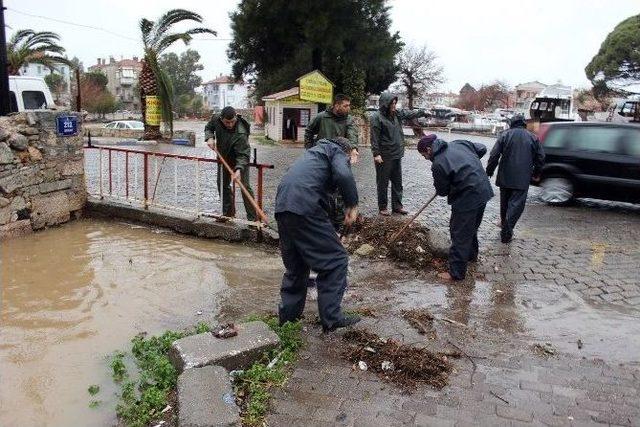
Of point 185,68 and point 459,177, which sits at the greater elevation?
point 185,68

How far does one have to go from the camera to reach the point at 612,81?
40281mm

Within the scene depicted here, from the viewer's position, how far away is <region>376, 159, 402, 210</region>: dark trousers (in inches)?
323

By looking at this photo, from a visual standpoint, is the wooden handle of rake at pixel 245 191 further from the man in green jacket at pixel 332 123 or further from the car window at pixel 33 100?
the car window at pixel 33 100

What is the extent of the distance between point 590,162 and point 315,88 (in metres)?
14.3

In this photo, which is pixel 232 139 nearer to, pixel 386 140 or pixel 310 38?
pixel 386 140

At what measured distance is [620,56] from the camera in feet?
127

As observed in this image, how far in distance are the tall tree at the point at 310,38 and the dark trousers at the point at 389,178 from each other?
644 inches

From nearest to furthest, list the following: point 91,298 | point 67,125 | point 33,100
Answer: point 91,298 < point 67,125 < point 33,100

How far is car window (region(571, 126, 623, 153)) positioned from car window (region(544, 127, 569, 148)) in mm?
145

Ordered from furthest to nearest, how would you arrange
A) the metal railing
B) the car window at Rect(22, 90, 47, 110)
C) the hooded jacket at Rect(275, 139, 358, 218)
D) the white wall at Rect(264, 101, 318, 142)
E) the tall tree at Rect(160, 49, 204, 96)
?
1. the tall tree at Rect(160, 49, 204, 96)
2. the white wall at Rect(264, 101, 318, 142)
3. the car window at Rect(22, 90, 47, 110)
4. the metal railing
5. the hooded jacket at Rect(275, 139, 358, 218)

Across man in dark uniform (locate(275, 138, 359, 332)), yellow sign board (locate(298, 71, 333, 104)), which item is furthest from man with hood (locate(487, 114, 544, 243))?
yellow sign board (locate(298, 71, 333, 104))

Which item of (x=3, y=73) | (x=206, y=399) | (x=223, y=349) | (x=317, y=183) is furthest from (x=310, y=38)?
(x=206, y=399)

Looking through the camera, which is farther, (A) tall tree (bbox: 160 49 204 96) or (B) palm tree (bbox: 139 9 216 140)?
(A) tall tree (bbox: 160 49 204 96)

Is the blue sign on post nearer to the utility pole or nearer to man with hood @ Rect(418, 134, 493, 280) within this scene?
the utility pole
